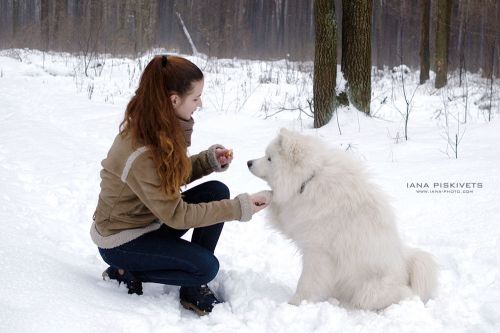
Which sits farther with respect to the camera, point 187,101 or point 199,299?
point 199,299

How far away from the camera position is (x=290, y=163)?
2.92 meters

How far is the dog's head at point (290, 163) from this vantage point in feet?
9.46

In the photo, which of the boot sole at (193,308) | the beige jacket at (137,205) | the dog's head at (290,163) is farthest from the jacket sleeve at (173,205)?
the boot sole at (193,308)

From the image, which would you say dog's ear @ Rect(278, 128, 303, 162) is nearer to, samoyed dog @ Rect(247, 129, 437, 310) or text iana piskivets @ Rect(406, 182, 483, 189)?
samoyed dog @ Rect(247, 129, 437, 310)

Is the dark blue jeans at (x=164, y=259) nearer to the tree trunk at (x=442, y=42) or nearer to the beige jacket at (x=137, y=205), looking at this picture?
the beige jacket at (x=137, y=205)

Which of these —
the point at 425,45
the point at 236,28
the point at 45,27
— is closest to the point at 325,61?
the point at 425,45

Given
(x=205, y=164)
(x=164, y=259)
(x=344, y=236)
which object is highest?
(x=205, y=164)

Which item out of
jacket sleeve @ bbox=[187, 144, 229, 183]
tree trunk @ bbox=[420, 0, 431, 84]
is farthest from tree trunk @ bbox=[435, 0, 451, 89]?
jacket sleeve @ bbox=[187, 144, 229, 183]

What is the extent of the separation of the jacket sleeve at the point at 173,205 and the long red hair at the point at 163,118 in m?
0.04

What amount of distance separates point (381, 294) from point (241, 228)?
1.60 metres

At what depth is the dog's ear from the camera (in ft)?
9.45

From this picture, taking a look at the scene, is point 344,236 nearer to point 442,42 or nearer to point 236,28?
point 442,42

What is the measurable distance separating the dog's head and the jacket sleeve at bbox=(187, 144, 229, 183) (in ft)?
1.07

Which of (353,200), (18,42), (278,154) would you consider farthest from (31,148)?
(18,42)
